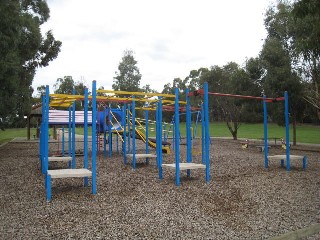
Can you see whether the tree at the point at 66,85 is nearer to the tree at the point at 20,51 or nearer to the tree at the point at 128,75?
the tree at the point at 128,75

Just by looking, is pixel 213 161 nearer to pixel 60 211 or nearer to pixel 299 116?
pixel 60 211

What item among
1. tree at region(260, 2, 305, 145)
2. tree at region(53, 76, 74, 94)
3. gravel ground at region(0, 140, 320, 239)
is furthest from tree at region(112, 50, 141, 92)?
gravel ground at region(0, 140, 320, 239)

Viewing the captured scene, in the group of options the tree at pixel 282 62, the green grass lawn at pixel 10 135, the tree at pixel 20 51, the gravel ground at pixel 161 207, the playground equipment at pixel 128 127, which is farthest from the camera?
the green grass lawn at pixel 10 135

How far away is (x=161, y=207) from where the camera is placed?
570cm

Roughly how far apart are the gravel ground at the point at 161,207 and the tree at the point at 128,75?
5044cm

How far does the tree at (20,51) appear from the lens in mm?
9938

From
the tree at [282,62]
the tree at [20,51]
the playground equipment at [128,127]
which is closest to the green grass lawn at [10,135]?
the tree at [20,51]

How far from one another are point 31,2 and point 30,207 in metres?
18.0

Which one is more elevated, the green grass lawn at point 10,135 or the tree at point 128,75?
the tree at point 128,75

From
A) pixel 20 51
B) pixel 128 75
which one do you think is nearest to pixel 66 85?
pixel 128 75

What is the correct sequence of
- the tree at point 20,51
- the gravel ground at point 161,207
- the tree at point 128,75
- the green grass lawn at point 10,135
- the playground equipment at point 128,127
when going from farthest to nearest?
1. the tree at point 128,75
2. the green grass lawn at point 10,135
3. the tree at point 20,51
4. the playground equipment at point 128,127
5. the gravel ground at point 161,207

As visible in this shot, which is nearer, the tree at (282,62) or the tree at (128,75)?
the tree at (282,62)

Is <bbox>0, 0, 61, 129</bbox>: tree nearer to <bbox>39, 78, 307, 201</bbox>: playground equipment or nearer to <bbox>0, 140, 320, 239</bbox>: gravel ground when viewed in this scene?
<bbox>39, 78, 307, 201</bbox>: playground equipment

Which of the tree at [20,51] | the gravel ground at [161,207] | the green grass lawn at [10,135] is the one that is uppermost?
the tree at [20,51]
